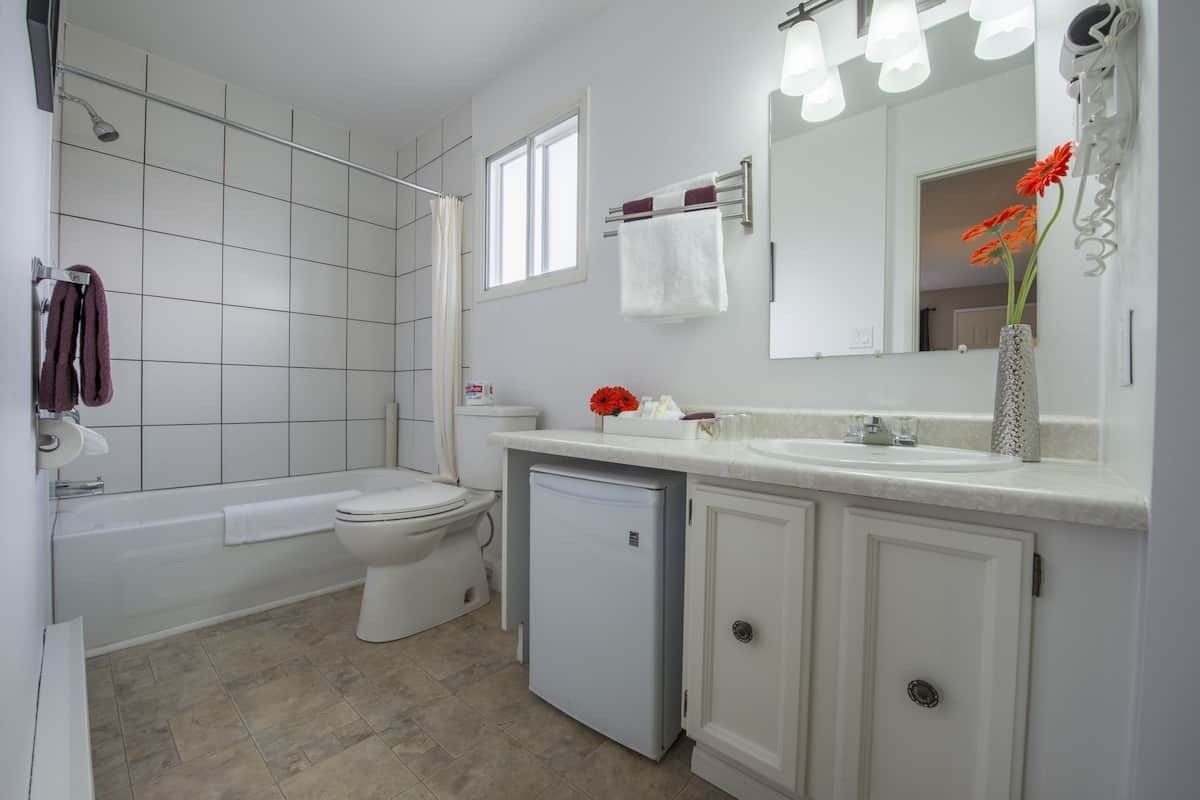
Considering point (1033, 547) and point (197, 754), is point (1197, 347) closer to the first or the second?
point (1033, 547)

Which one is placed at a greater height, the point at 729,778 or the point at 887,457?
the point at 887,457

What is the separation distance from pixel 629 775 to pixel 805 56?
6.41ft

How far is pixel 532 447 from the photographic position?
1438mm

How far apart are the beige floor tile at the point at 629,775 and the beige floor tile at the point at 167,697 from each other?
3.93 ft

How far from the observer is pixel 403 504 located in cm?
187

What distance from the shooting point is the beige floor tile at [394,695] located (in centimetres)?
144

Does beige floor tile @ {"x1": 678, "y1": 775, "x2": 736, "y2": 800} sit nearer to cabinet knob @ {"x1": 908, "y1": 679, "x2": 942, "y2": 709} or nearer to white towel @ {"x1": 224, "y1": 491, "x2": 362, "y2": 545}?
cabinet knob @ {"x1": 908, "y1": 679, "x2": 942, "y2": 709}

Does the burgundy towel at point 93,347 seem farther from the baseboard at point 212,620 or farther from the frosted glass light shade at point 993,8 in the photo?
A: the frosted glass light shade at point 993,8

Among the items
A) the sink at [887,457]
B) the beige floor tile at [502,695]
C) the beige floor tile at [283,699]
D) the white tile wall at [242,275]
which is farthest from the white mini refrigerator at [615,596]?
the white tile wall at [242,275]

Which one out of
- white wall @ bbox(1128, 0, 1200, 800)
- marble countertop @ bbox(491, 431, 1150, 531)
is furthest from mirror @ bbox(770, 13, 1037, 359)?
white wall @ bbox(1128, 0, 1200, 800)

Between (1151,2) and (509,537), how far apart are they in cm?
171

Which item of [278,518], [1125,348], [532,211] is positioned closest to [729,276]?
[1125,348]

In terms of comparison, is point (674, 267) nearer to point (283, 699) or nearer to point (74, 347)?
point (74, 347)

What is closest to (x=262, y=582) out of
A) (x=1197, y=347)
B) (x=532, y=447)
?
(x=532, y=447)
